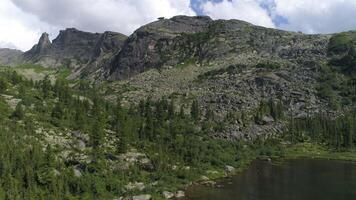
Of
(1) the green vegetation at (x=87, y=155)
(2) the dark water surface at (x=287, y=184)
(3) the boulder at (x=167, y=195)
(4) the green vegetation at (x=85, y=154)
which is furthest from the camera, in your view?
(2) the dark water surface at (x=287, y=184)

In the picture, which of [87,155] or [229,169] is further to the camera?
[229,169]

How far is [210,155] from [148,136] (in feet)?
84.1

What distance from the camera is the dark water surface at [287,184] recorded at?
13112 cm

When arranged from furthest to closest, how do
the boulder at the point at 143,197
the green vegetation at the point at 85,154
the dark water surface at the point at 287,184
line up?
the dark water surface at the point at 287,184 → the boulder at the point at 143,197 → the green vegetation at the point at 85,154


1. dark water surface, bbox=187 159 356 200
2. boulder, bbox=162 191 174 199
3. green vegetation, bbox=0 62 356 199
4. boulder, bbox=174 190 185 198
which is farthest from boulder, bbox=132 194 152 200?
dark water surface, bbox=187 159 356 200

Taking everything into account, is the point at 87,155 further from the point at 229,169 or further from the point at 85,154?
the point at 229,169

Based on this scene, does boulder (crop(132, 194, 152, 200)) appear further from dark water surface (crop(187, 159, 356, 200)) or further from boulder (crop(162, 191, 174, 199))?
dark water surface (crop(187, 159, 356, 200))

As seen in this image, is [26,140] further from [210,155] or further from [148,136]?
[210,155]

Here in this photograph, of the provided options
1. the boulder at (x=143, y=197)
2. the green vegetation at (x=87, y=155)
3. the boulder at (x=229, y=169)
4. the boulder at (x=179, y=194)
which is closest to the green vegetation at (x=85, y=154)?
the green vegetation at (x=87, y=155)

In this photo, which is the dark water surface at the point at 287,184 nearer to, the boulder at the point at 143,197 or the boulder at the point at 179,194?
the boulder at the point at 179,194

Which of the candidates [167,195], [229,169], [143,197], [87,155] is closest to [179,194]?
[167,195]

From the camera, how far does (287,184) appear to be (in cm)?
14862

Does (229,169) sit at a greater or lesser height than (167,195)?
greater

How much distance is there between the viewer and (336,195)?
5128 inches
